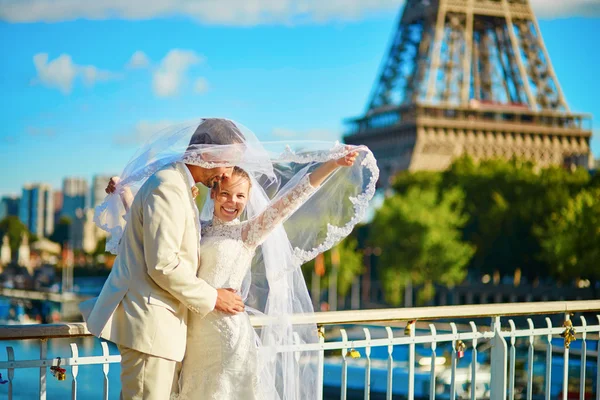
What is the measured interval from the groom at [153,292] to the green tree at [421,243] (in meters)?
40.1

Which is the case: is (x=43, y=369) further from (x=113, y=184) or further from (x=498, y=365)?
(x=498, y=365)

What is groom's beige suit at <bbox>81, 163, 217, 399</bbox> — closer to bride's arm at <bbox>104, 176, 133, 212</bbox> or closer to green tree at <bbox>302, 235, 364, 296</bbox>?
bride's arm at <bbox>104, 176, 133, 212</bbox>

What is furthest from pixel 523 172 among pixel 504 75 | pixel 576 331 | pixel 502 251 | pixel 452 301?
pixel 576 331

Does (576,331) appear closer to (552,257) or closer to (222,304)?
(222,304)

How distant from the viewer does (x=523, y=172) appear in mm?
46500

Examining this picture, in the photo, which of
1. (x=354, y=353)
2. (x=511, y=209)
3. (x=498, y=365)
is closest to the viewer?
(x=354, y=353)

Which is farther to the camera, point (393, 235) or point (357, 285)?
point (357, 285)

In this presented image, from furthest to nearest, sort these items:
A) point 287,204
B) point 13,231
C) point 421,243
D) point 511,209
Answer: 1. point 13,231
2. point 511,209
3. point 421,243
4. point 287,204

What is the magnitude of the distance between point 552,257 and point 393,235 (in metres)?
9.07

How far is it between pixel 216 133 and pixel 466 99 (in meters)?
58.9

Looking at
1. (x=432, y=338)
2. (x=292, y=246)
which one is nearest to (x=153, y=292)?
(x=292, y=246)

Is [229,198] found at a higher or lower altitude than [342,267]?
lower

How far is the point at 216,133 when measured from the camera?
4051 mm

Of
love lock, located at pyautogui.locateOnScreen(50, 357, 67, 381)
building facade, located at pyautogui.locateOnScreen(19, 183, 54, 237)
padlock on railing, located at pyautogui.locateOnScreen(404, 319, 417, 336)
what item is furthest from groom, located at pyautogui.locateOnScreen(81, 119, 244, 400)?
building facade, located at pyautogui.locateOnScreen(19, 183, 54, 237)
